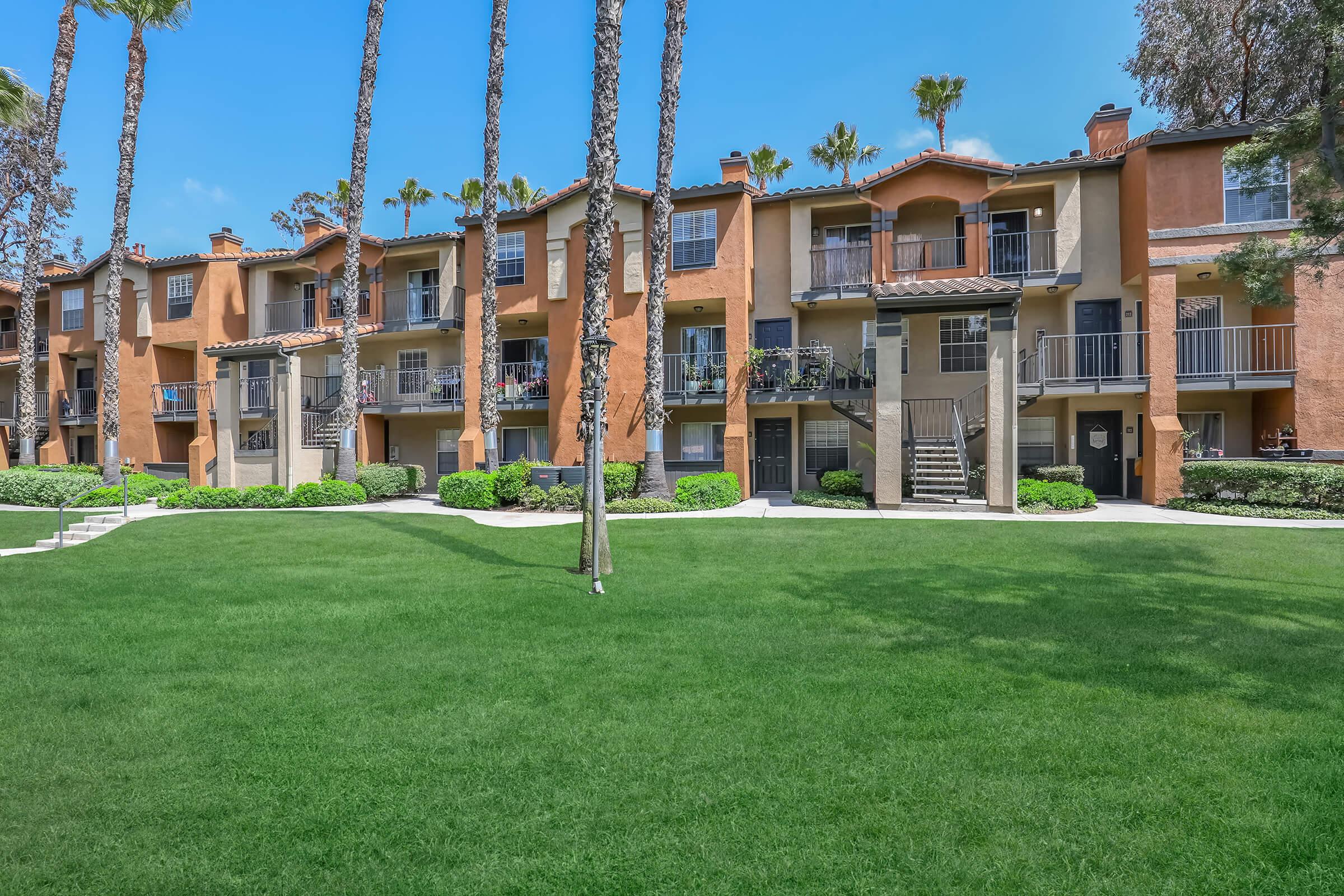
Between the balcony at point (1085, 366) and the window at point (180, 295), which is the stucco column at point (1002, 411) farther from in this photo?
the window at point (180, 295)

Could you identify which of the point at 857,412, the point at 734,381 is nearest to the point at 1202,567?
the point at 857,412

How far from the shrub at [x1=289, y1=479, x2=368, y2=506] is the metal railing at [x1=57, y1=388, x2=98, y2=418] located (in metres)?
17.1

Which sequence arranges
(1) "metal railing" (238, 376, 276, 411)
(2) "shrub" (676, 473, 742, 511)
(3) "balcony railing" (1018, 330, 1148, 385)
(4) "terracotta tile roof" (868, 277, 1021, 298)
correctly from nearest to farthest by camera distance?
(4) "terracotta tile roof" (868, 277, 1021, 298) < (2) "shrub" (676, 473, 742, 511) < (3) "balcony railing" (1018, 330, 1148, 385) < (1) "metal railing" (238, 376, 276, 411)

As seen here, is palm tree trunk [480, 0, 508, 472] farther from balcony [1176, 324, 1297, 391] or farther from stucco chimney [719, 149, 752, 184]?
balcony [1176, 324, 1297, 391]

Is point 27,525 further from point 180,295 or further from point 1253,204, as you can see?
point 1253,204

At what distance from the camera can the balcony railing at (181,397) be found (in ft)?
85.4

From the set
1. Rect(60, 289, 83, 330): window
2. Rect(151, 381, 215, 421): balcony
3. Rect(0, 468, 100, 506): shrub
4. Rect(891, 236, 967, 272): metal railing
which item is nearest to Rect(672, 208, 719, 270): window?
Rect(891, 236, 967, 272): metal railing

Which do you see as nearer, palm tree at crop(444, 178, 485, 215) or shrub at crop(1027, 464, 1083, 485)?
shrub at crop(1027, 464, 1083, 485)

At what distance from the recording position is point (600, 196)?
34.2 feet

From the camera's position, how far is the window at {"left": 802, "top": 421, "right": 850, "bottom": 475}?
22266 millimetres

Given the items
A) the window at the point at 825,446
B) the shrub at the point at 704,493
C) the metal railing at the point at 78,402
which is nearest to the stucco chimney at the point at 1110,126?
the window at the point at 825,446

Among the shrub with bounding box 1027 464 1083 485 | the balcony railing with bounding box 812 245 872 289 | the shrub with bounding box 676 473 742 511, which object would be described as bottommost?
the shrub with bounding box 676 473 742 511

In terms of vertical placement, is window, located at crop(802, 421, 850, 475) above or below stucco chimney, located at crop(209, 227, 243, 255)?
below

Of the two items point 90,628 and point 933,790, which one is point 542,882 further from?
point 90,628
